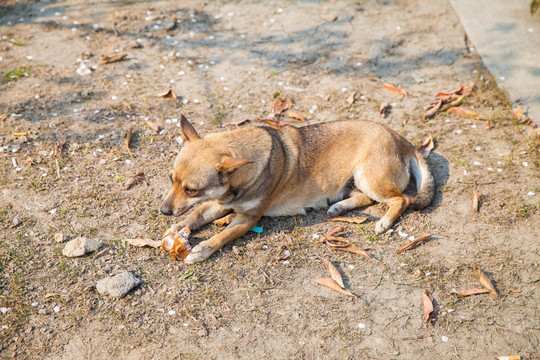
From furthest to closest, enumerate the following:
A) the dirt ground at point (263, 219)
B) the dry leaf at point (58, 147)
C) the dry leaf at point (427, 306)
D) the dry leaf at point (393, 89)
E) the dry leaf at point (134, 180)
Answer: the dry leaf at point (393, 89) < the dry leaf at point (58, 147) < the dry leaf at point (134, 180) < the dry leaf at point (427, 306) < the dirt ground at point (263, 219)

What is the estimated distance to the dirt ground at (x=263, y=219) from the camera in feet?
14.4

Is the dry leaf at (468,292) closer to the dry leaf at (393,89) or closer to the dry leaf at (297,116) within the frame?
the dry leaf at (297,116)

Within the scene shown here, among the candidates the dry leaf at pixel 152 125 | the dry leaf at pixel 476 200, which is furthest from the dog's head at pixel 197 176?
the dry leaf at pixel 476 200

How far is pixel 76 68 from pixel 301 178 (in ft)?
15.4

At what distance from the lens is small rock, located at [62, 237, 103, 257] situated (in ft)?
16.3

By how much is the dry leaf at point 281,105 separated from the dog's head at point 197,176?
251cm

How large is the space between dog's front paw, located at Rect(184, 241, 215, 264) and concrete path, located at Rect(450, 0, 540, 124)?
5.26 meters

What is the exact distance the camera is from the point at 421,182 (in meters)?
5.83

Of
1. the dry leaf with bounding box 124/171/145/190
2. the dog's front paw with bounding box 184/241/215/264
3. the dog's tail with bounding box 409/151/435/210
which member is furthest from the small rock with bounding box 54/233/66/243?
the dog's tail with bounding box 409/151/435/210

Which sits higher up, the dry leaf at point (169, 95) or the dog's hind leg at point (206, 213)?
the dry leaf at point (169, 95)

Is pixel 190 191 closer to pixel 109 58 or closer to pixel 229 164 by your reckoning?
pixel 229 164

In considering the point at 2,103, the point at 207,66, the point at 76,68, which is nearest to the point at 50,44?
the point at 76,68

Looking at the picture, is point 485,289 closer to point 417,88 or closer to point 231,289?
point 231,289

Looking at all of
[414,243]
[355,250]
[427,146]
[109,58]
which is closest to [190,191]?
[355,250]
